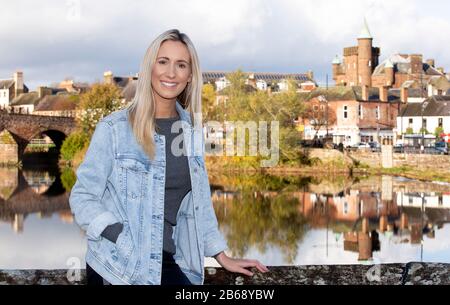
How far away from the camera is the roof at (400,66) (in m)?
84.2

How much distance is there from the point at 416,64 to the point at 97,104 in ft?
140

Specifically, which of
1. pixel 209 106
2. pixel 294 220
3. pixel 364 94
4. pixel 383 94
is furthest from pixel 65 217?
pixel 383 94

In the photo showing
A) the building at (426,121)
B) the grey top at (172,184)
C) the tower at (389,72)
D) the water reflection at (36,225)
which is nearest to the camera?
the grey top at (172,184)

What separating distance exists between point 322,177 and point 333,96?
21060mm

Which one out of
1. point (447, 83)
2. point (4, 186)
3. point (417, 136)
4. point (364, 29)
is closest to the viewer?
point (4, 186)

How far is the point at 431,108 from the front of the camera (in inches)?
2606

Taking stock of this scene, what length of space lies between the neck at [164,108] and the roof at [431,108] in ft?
207

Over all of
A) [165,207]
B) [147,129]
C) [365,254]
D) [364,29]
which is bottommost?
[365,254]

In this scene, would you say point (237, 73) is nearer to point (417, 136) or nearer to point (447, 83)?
point (417, 136)

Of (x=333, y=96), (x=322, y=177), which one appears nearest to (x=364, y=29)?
Answer: (x=333, y=96)

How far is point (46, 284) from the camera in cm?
374

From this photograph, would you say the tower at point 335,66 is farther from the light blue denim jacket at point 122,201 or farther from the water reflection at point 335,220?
the light blue denim jacket at point 122,201

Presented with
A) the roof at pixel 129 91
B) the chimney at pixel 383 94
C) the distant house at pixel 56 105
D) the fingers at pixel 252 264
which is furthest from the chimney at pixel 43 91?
the fingers at pixel 252 264

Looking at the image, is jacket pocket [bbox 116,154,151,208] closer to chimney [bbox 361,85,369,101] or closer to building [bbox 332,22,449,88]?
chimney [bbox 361,85,369,101]
